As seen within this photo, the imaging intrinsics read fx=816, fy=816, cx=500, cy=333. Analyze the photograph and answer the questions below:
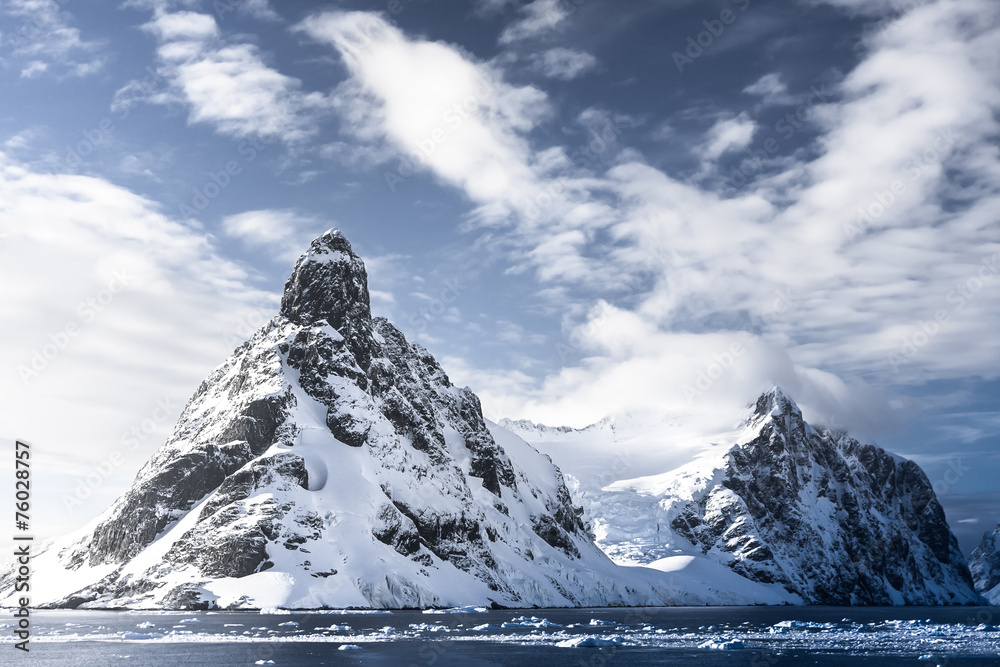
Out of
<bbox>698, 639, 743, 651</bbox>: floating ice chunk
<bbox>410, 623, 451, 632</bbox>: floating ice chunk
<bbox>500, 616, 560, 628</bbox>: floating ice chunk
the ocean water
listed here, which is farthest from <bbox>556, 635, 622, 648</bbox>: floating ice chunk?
<bbox>500, 616, 560, 628</bbox>: floating ice chunk

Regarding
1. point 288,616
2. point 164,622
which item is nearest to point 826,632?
point 288,616

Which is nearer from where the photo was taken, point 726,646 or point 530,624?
point 726,646

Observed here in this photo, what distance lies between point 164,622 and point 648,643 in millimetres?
104687

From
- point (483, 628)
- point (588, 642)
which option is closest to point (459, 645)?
point (588, 642)

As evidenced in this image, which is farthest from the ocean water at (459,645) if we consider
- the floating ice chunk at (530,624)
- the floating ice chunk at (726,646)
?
the floating ice chunk at (530,624)

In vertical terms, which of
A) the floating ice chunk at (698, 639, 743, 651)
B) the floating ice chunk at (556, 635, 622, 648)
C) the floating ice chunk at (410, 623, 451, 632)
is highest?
the floating ice chunk at (410, 623, 451, 632)

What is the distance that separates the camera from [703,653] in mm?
111562

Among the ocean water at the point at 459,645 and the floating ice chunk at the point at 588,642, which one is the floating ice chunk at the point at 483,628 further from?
the floating ice chunk at the point at 588,642

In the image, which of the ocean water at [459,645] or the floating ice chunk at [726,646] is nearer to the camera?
the ocean water at [459,645]

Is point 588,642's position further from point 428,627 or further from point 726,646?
point 428,627

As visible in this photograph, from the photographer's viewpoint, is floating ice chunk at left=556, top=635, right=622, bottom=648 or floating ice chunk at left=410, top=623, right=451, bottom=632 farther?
floating ice chunk at left=410, top=623, right=451, bottom=632

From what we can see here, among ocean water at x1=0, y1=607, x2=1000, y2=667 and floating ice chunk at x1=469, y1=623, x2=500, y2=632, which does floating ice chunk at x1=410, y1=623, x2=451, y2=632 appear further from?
floating ice chunk at x1=469, y1=623, x2=500, y2=632

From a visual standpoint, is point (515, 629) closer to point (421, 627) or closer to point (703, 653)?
point (421, 627)

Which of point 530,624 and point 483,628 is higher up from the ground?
point 483,628
